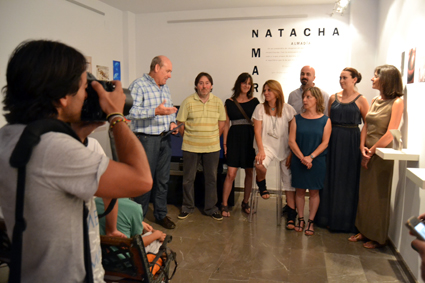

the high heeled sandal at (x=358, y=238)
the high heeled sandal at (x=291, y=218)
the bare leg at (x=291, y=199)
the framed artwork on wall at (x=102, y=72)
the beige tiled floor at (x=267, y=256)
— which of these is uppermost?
the framed artwork on wall at (x=102, y=72)

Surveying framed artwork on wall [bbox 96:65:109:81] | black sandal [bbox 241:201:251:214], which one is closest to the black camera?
black sandal [bbox 241:201:251:214]

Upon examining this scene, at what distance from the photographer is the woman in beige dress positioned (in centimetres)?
298

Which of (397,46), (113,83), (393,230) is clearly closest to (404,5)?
(397,46)

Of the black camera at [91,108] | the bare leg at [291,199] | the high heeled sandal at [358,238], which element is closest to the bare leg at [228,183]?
the bare leg at [291,199]

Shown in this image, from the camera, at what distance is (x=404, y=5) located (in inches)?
123

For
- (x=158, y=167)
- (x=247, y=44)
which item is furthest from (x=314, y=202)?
(x=247, y=44)

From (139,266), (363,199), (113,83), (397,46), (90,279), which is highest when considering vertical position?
(397,46)

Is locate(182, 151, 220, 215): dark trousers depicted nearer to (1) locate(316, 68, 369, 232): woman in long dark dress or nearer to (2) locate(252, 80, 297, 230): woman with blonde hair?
(2) locate(252, 80, 297, 230): woman with blonde hair

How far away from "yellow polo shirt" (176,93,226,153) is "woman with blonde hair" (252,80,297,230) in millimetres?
484

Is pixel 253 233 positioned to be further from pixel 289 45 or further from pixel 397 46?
pixel 289 45

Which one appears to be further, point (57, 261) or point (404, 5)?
point (404, 5)

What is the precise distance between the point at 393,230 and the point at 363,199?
0.36 m

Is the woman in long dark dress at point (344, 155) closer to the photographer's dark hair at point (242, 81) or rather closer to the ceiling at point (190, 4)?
the photographer's dark hair at point (242, 81)

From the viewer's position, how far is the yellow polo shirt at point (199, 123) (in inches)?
149
